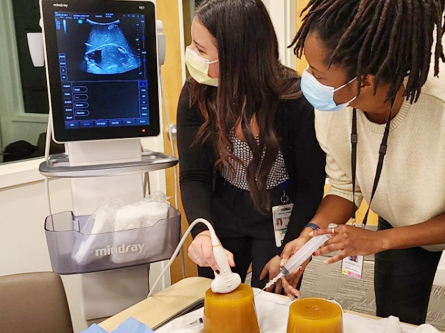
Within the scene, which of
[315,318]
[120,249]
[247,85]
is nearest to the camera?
[315,318]

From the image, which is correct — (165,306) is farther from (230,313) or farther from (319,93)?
(319,93)

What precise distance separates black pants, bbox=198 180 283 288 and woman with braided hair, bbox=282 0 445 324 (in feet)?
0.63

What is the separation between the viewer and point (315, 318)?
0.79 metres

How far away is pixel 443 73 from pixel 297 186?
49 centimetres

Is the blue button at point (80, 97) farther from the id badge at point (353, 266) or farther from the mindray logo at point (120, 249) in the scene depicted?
the id badge at point (353, 266)

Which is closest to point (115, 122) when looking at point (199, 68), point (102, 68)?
point (102, 68)

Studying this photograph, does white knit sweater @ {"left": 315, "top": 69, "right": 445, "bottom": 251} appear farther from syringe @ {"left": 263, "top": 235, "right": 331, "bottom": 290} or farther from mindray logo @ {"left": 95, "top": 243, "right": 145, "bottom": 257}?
mindray logo @ {"left": 95, "top": 243, "right": 145, "bottom": 257}

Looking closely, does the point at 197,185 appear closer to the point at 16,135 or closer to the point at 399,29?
the point at 399,29

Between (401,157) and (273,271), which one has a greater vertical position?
(401,157)

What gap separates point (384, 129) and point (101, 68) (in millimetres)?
686

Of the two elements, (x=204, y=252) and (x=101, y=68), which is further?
(x=101, y=68)

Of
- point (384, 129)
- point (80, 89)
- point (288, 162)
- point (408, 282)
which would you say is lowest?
point (408, 282)

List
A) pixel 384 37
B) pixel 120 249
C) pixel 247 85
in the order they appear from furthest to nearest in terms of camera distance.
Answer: pixel 247 85 → pixel 120 249 → pixel 384 37

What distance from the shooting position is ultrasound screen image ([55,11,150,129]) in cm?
110
